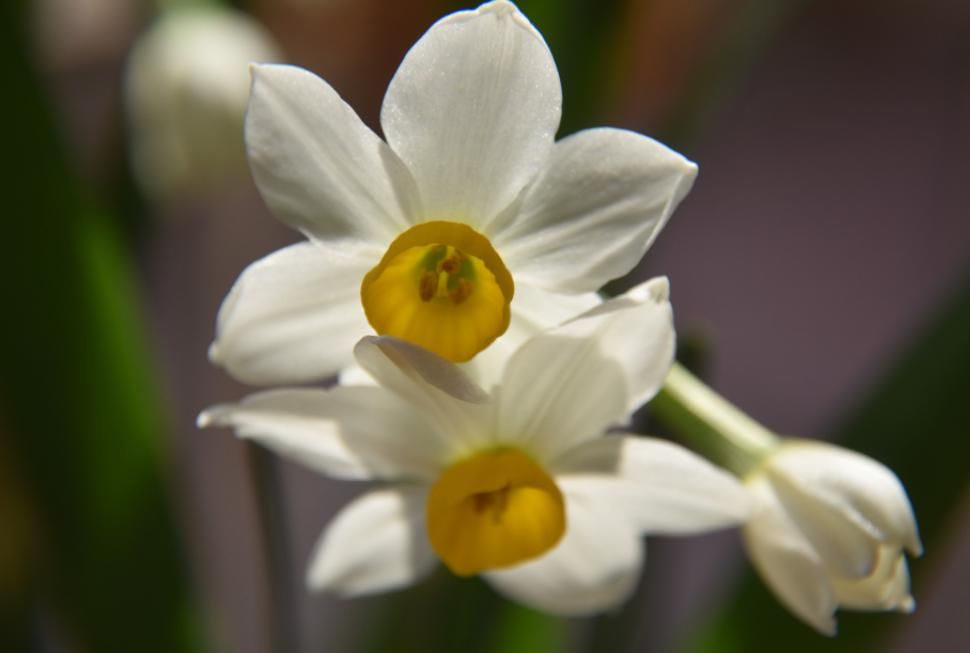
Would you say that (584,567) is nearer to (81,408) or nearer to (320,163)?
(320,163)

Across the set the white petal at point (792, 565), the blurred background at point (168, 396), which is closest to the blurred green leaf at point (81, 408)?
the blurred background at point (168, 396)

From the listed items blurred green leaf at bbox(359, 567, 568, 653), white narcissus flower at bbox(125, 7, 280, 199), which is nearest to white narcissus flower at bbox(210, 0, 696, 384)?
blurred green leaf at bbox(359, 567, 568, 653)

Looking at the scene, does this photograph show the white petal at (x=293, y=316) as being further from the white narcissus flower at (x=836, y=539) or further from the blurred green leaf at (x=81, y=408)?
the blurred green leaf at (x=81, y=408)

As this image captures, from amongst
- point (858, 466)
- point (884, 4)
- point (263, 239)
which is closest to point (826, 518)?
point (858, 466)

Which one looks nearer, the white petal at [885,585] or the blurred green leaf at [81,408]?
the white petal at [885,585]

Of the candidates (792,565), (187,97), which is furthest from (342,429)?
(187,97)

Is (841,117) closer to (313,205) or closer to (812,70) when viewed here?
(812,70)
